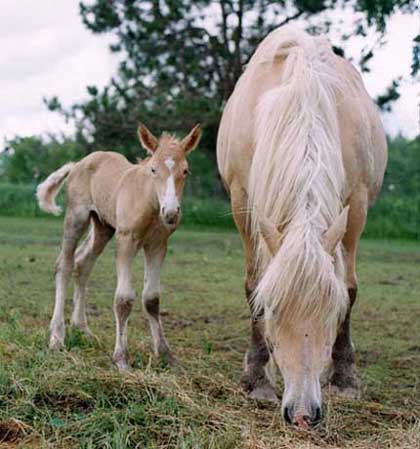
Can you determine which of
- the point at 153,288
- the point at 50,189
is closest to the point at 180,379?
the point at 153,288

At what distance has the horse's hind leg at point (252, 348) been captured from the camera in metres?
4.73

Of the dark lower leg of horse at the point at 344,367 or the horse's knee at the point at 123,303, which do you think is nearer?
the dark lower leg of horse at the point at 344,367

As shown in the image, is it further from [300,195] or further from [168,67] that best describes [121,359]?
[168,67]

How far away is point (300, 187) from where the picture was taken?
3.91 m

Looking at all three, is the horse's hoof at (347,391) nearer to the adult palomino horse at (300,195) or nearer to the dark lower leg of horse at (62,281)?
the adult palomino horse at (300,195)

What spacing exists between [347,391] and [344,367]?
0.18 metres

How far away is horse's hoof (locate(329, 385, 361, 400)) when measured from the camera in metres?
4.87

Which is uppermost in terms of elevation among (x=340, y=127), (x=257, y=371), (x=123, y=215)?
(x=340, y=127)

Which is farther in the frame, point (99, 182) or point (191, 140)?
point (99, 182)

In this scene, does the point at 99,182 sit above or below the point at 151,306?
above

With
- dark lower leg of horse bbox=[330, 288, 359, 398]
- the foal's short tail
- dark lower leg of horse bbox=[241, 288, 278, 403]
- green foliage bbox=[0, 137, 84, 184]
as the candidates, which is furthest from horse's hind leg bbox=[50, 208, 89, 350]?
green foliage bbox=[0, 137, 84, 184]

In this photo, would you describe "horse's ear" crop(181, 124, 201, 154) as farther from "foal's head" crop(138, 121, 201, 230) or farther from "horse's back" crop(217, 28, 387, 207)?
"horse's back" crop(217, 28, 387, 207)

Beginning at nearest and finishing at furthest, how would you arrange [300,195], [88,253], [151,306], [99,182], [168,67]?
[300,195], [151,306], [99,182], [88,253], [168,67]

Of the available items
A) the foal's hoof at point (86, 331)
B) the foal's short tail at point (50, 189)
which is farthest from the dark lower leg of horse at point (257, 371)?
the foal's short tail at point (50, 189)
